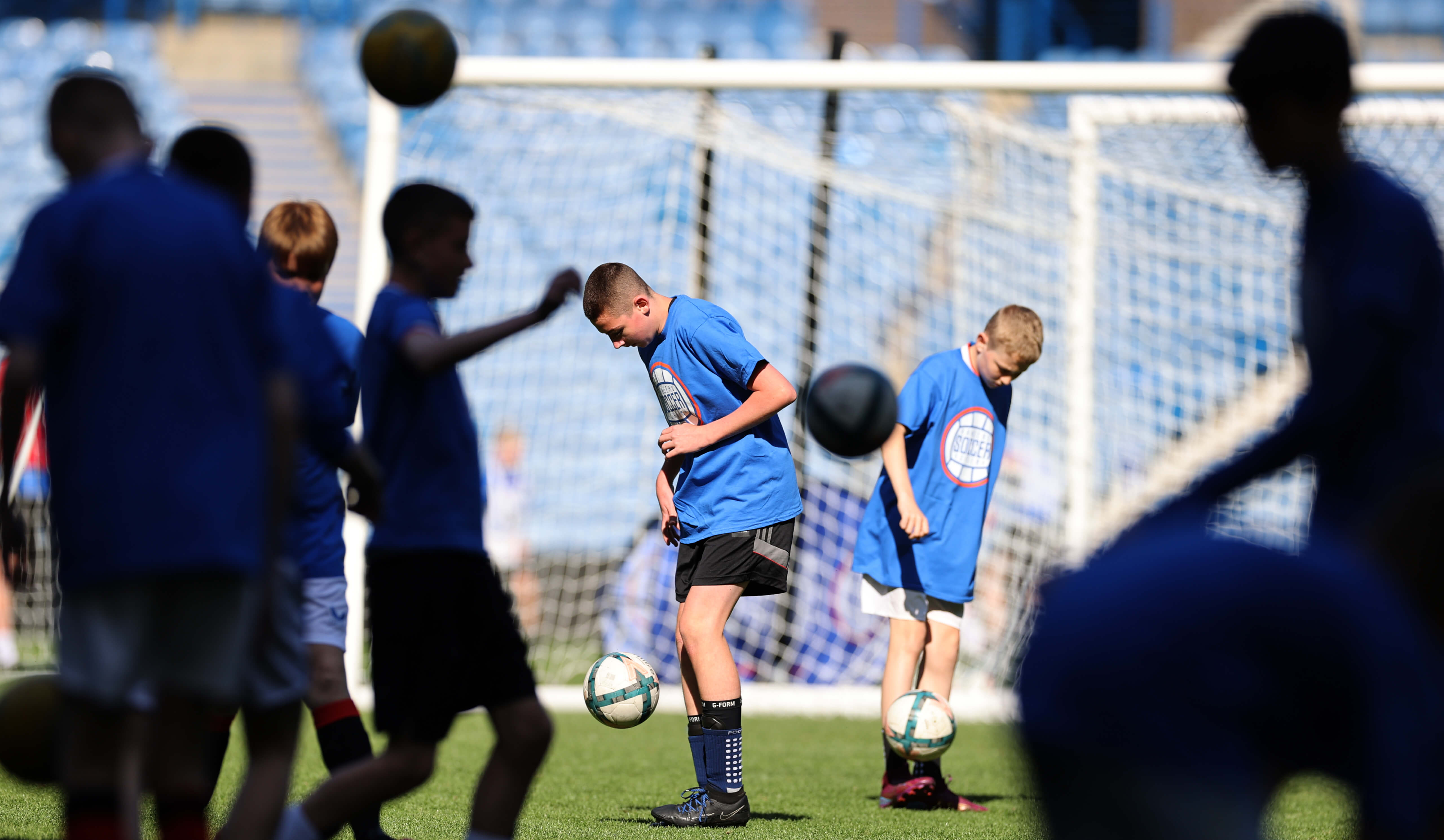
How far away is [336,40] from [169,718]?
17.2 meters

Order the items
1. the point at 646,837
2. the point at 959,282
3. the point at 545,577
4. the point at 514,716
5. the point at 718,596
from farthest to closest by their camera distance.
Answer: the point at 545,577 → the point at 959,282 → the point at 718,596 → the point at 646,837 → the point at 514,716

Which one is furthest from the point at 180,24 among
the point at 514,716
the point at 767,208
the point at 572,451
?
the point at 514,716

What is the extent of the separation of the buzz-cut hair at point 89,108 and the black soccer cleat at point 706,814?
2.80m

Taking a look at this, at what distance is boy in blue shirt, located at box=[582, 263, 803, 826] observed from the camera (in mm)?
4625

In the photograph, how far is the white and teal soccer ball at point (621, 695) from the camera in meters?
4.86

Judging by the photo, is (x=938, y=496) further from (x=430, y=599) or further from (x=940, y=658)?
(x=430, y=599)

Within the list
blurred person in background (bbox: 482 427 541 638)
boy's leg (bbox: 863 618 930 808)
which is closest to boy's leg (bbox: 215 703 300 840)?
boy's leg (bbox: 863 618 930 808)

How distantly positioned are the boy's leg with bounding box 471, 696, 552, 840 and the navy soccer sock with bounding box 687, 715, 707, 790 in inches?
62.4

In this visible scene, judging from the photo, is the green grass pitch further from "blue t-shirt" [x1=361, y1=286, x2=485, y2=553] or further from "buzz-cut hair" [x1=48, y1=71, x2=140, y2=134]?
"buzz-cut hair" [x1=48, y1=71, x2=140, y2=134]

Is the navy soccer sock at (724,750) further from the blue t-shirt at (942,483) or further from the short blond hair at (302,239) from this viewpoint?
the short blond hair at (302,239)

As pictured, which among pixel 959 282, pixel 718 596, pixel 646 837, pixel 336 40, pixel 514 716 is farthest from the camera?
pixel 336 40

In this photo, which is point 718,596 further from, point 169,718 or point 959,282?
point 959,282

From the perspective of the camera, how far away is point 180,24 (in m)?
18.5

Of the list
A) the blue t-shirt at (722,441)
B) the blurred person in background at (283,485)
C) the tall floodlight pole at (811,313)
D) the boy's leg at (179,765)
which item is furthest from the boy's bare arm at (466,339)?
the tall floodlight pole at (811,313)
